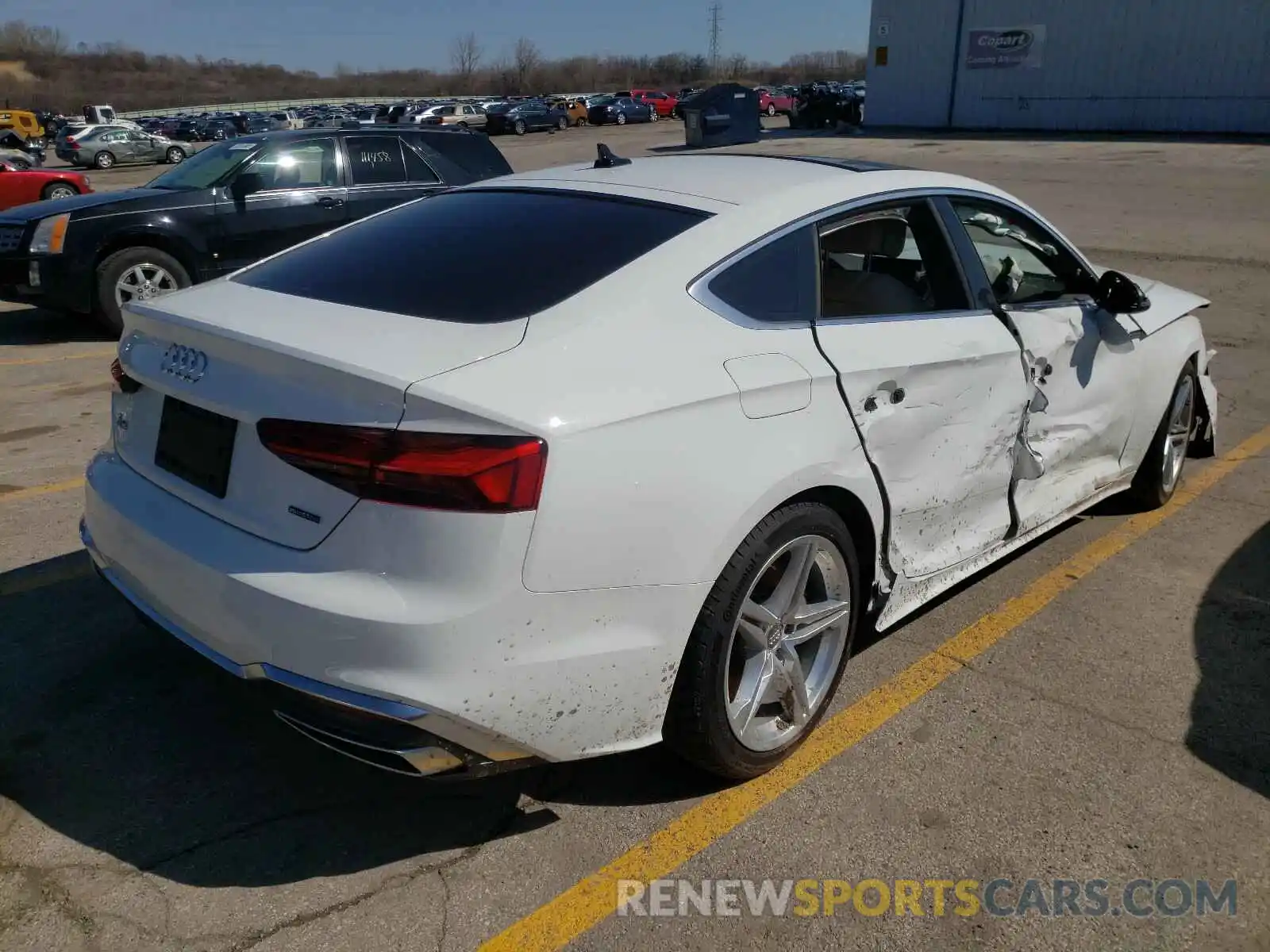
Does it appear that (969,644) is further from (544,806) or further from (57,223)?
(57,223)

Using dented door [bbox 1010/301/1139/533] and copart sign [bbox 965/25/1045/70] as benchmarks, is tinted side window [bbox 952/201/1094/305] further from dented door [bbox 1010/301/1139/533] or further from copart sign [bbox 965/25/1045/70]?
copart sign [bbox 965/25/1045/70]

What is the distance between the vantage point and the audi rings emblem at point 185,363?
2.54 metres

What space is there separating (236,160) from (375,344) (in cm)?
732

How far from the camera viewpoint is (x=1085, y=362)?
3963 millimetres

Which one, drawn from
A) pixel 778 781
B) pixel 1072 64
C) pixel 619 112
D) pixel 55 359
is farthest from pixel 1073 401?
pixel 619 112

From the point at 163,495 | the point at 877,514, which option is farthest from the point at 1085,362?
the point at 163,495

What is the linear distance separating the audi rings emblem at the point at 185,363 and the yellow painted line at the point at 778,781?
1.54m

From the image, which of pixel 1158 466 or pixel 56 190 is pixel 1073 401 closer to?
pixel 1158 466

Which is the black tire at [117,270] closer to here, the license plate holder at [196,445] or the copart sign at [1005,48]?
the license plate holder at [196,445]

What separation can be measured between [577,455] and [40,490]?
156 inches

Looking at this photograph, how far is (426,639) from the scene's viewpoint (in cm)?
213

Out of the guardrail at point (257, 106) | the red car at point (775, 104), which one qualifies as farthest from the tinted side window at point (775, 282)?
the guardrail at point (257, 106)

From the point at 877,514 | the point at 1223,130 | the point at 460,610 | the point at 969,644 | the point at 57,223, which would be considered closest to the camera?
the point at 460,610

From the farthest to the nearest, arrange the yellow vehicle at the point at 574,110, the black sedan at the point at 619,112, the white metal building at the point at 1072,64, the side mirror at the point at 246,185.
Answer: the yellow vehicle at the point at 574,110, the black sedan at the point at 619,112, the white metal building at the point at 1072,64, the side mirror at the point at 246,185
